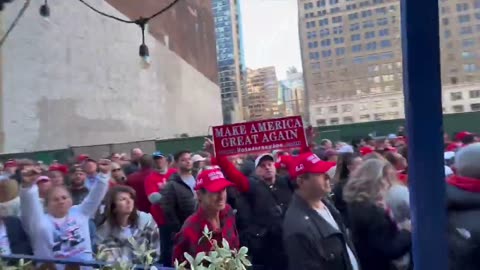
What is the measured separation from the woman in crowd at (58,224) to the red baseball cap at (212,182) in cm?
102

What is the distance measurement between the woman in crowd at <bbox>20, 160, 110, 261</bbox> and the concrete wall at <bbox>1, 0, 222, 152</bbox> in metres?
13.8

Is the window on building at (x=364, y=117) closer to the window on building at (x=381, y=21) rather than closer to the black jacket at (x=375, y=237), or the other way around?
the window on building at (x=381, y=21)

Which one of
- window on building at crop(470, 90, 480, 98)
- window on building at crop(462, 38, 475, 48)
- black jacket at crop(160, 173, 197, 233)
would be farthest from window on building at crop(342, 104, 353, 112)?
black jacket at crop(160, 173, 197, 233)

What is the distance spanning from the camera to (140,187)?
6031 millimetres

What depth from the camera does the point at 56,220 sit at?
4.00 m

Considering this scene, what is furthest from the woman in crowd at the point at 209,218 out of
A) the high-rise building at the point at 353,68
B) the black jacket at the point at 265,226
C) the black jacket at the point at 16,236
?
the high-rise building at the point at 353,68

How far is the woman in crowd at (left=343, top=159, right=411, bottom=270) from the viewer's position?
125 inches

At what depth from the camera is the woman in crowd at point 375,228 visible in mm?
3182

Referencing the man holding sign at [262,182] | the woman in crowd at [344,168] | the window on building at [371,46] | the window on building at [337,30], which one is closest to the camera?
the man holding sign at [262,182]

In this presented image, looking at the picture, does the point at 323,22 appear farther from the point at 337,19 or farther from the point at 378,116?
the point at 378,116

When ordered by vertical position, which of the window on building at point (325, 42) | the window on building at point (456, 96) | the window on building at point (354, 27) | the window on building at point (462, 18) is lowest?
the window on building at point (456, 96)

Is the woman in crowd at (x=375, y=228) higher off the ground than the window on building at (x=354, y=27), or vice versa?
the window on building at (x=354, y=27)

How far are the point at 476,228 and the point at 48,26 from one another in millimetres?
18939

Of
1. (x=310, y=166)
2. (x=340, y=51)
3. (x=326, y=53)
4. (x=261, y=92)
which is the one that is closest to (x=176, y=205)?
(x=310, y=166)
